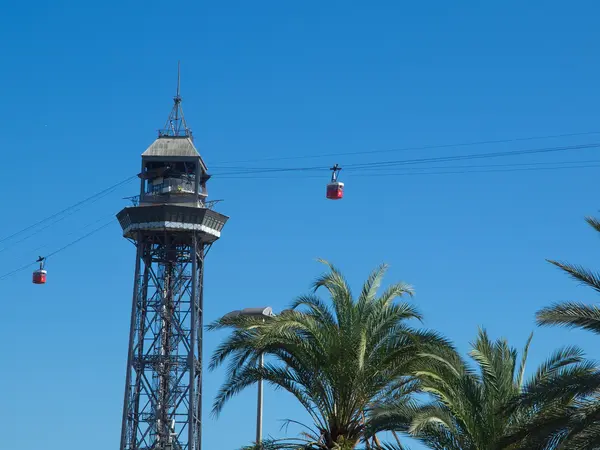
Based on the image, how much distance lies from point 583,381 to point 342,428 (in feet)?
31.1

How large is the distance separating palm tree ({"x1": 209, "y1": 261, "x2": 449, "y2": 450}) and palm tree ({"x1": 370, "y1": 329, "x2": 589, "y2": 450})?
6.10ft

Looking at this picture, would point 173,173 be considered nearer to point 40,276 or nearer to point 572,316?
point 40,276

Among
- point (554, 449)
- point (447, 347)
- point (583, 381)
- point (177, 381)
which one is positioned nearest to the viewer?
point (583, 381)

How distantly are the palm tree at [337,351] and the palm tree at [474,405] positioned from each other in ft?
6.10

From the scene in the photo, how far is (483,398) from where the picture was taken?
107ft

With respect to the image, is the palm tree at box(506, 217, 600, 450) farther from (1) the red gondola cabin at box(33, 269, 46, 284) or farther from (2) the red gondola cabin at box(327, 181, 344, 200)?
(1) the red gondola cabin at box(33, 269, 46, 284)

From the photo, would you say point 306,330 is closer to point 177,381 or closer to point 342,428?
point 342,428

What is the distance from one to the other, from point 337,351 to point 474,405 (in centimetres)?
452

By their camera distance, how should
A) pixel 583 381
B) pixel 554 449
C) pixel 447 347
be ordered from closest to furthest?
pixel 583 381 < pixel 554 449 < pixel 447 347

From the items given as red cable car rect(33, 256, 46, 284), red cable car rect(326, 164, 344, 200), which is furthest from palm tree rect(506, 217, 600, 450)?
red cable car rect(33, 256, 46, 284)

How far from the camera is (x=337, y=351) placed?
35.2m

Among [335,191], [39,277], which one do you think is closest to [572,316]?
[335,191]

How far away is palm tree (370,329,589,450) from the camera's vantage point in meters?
32.1

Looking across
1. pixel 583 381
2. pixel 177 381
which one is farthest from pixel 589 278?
pixel 177 381
